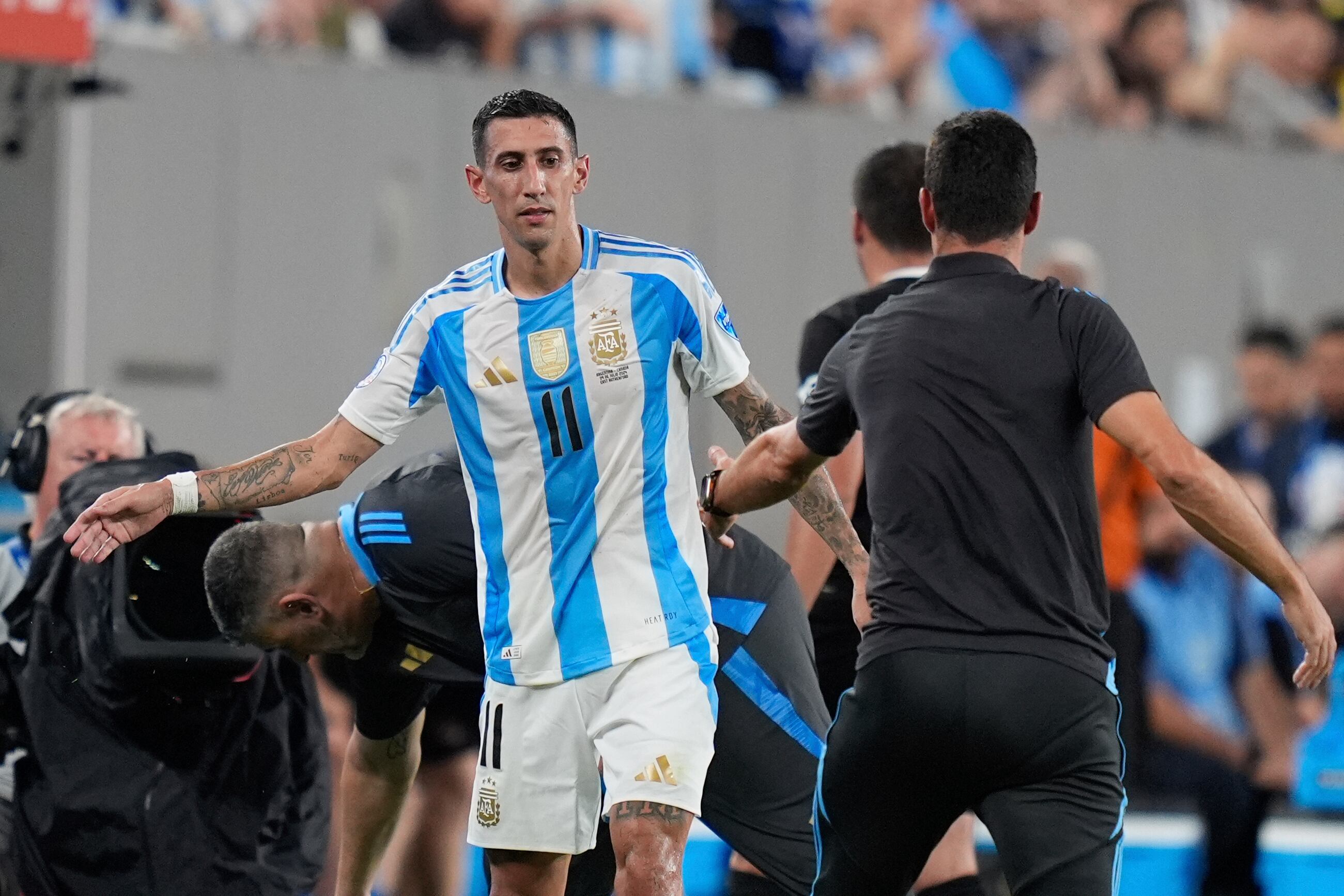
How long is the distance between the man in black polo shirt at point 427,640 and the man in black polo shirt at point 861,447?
0.28 meters

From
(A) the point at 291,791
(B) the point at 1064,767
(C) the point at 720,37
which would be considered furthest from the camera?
(C) the point at 720,37

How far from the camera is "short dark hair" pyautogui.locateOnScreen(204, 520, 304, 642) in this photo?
184 inches

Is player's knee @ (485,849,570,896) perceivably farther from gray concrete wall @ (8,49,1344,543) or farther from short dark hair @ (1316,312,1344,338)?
short dark hair @ (1316,312,1344,338)

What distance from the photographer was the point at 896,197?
5465 mm

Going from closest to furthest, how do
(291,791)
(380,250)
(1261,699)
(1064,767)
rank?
(1064,767) → (291,791) → (1261,699) → (380,250)

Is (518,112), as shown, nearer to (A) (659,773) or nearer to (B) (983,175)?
(B) (983,175)

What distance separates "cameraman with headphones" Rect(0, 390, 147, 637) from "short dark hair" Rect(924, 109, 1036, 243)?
273cm

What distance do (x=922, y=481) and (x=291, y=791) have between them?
7.81 feet

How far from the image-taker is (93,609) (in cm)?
483

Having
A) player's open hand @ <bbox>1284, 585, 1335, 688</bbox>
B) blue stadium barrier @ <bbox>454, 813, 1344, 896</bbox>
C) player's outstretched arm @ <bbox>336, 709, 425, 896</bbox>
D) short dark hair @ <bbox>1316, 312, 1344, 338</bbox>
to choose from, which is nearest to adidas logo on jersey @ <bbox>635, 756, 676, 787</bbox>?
player's outstretched arm @ <bbox>336, 709, 425, 896</bbox>

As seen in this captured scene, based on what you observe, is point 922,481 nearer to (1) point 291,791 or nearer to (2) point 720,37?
(1) point 291,791

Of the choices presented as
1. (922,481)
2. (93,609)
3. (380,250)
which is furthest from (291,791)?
(380,250)

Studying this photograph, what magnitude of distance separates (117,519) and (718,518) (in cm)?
138

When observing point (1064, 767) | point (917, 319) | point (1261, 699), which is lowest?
point (1261, 699)
